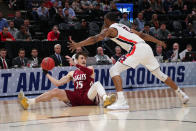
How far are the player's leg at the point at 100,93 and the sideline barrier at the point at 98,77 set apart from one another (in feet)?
12.3

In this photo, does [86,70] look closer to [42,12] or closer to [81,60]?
[81,60]

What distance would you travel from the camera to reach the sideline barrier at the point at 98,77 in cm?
1208

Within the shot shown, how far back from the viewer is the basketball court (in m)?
6.40

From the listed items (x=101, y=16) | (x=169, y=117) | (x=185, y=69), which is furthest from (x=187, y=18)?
(x=169, y=117)

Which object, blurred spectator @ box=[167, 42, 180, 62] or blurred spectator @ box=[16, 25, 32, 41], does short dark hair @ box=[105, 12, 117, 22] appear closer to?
blurred spectator @ box=[16, 25, 32, 41]

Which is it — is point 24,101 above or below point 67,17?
below

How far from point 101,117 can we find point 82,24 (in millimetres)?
9703

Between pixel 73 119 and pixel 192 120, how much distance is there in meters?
2.00

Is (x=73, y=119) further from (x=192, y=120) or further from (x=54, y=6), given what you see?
(x=54, y=6)

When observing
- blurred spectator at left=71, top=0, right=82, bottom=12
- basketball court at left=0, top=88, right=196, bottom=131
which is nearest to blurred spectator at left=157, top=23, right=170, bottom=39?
blurred spectator at left=71, top=0, right=82, bottom=12

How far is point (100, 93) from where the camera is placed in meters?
8.70

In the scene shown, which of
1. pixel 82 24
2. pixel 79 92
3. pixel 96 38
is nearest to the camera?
pixel 96 38

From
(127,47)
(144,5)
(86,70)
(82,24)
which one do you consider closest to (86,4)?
(82,24)

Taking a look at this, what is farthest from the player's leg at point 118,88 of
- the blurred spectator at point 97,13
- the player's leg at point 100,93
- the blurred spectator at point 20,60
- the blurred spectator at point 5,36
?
the blurred spectator at point 97,13
